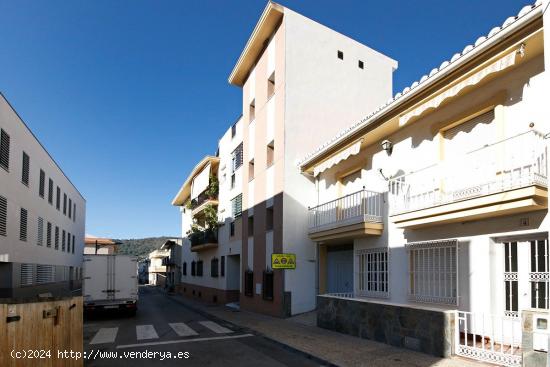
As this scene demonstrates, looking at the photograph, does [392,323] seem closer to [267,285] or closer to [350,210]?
[350,210]

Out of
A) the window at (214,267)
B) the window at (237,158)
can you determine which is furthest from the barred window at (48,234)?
the window at (237,158)

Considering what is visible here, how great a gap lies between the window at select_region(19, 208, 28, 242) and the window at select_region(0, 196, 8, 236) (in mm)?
2516

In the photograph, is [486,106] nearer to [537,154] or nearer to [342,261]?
[537,154]

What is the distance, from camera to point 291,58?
18.1 meters

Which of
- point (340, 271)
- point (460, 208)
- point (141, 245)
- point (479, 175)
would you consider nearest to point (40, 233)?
point (340, 271)

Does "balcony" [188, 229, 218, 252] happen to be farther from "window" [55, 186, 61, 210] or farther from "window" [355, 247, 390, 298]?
"window" [355, 247, 390, 298]

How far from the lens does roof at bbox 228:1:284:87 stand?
18.4 m

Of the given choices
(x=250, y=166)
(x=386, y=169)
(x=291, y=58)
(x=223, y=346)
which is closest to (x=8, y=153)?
(x=250, y=166)

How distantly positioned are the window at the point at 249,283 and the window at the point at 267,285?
150 cm

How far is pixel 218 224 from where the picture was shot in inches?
1057

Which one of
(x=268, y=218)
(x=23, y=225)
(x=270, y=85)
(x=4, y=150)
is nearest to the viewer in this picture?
(x=4, y=150)

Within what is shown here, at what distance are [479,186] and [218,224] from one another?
764 inches

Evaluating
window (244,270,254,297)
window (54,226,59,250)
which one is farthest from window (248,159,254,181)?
window (54,226,59,250)

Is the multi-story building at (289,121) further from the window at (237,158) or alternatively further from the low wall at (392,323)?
the low wall at (392,323)
